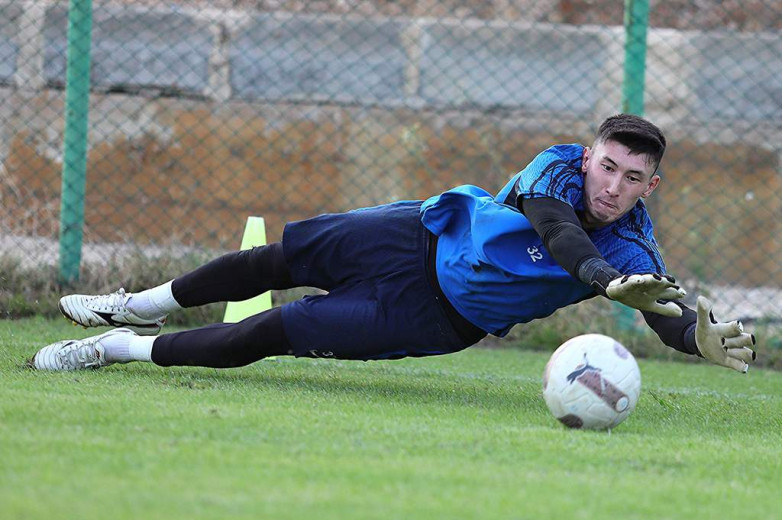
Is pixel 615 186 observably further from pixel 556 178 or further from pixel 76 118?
pixel 76 118

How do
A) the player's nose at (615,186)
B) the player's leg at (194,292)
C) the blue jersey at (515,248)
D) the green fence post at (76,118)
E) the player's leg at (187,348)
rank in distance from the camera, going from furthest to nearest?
the green fence post at (76,118) < the player's leg at (194,292) < the player's leg at (187,348) < the blue jersey at (515,248) < the player's nose at (615,186)

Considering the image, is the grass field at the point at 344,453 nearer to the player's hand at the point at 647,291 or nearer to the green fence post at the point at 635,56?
the player's hand at the point at 647,291

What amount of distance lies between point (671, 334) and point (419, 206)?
1.14m

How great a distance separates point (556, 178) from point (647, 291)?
2.33 ft

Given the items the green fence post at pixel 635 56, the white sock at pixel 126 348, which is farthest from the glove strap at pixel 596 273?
the green fence post at pixel 635 56

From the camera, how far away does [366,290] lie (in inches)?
175

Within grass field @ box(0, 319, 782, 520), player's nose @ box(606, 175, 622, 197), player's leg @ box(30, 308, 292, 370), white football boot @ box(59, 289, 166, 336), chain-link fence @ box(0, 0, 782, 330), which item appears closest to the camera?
grass field @ box(0, 319, 782, 520)

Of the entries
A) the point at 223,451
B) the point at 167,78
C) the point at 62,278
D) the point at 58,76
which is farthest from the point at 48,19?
the point at 223,451

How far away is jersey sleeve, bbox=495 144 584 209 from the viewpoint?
159 inches

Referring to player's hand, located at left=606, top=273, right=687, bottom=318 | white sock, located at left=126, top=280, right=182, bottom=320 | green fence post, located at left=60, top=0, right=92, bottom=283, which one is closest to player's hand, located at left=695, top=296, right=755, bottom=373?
player's hand, located at left=606, top=273, right=687, bottom=318

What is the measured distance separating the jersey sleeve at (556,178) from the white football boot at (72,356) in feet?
5.75

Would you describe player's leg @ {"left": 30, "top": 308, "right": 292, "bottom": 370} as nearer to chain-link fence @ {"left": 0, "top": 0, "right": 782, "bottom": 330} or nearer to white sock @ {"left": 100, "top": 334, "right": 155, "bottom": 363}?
white sock @ {"left": 100, "top": 334, "right": 155, "bottom": 363}

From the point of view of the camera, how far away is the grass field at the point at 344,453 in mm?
2480

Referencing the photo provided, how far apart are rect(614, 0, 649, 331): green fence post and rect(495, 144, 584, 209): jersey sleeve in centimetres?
304
